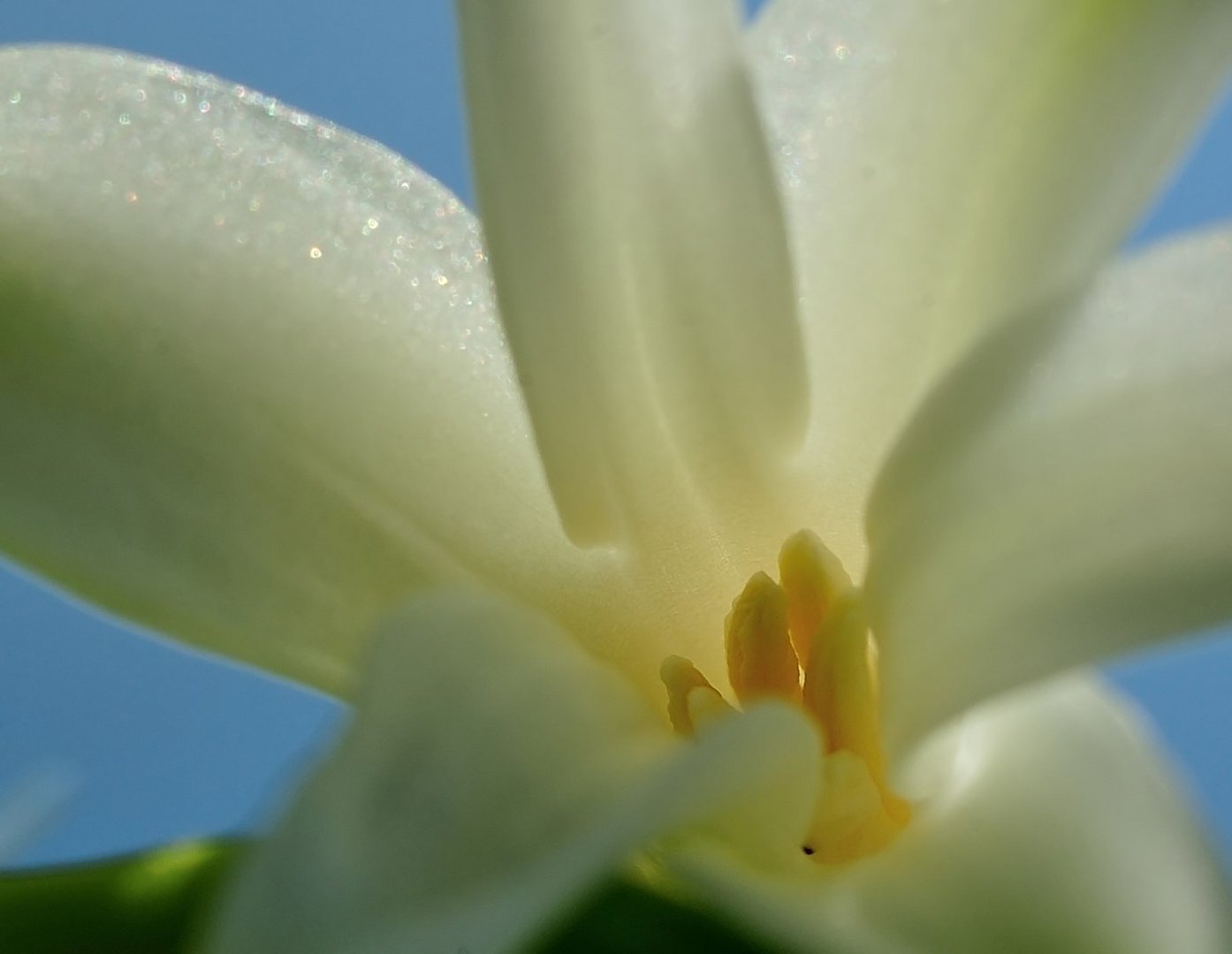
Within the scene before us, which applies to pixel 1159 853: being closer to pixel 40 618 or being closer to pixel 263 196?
pixel 263 196

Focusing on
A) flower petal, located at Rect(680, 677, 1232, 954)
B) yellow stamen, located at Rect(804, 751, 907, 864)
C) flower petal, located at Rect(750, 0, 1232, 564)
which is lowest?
flower petal, located at Rect(680, 677, 1232, 954)

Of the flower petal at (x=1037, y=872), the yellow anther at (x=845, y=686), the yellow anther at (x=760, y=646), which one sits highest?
the yellow anther at (x=760, y=646)

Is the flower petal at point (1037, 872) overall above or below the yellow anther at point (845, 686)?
below
